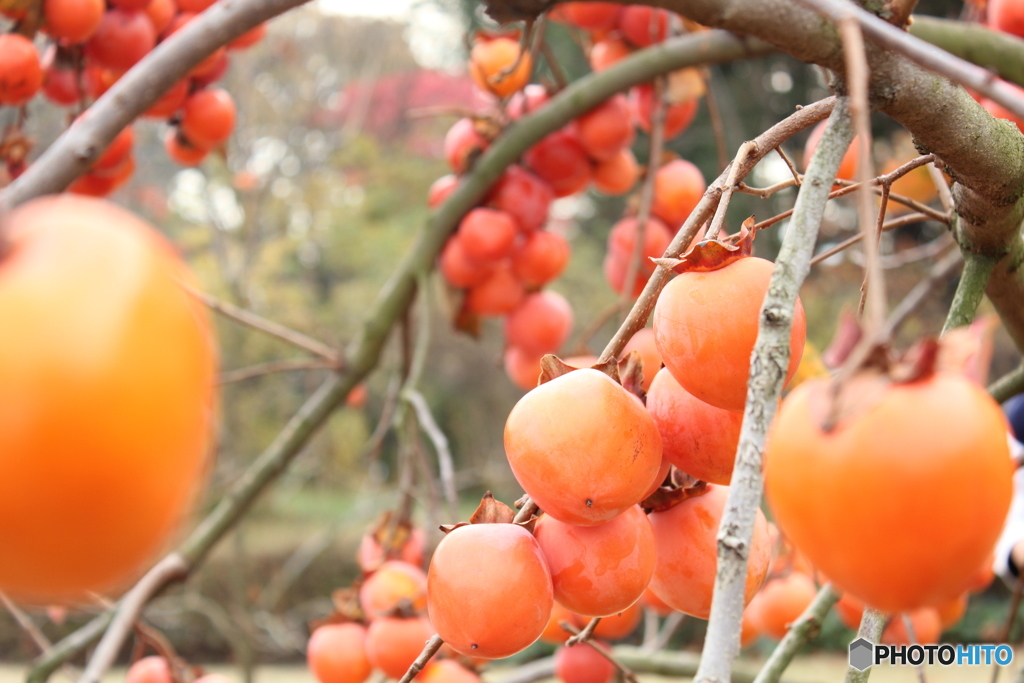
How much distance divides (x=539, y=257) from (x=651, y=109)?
28 cm

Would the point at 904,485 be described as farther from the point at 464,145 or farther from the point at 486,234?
the point at 464,145

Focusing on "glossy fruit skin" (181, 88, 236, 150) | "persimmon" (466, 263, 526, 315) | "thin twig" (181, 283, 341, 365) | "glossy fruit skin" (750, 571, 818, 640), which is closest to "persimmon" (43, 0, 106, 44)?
"glossy fruit skin" (181, 88, 236, 150)

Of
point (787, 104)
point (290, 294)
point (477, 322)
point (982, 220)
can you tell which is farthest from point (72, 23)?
point (290, 294)

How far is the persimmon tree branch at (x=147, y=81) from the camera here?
46 cm

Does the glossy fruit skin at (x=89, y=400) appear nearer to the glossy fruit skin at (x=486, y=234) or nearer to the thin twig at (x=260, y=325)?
the thin twig at (x=260, y=325)

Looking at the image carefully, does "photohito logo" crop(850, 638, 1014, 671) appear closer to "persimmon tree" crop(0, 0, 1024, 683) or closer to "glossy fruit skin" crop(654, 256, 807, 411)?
"persimmon tree" crop(0, 0, 1024, 683)

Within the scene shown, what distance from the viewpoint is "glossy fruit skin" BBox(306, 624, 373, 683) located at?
0.88 meters

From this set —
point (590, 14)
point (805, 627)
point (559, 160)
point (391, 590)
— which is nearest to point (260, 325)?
point (391, 590)

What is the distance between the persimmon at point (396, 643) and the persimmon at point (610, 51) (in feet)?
2.85

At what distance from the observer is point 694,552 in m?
0.49

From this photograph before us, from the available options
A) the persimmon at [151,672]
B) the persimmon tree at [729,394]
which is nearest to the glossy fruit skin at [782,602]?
the persimmon tree at [729,394]

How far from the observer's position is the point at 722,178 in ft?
1.35

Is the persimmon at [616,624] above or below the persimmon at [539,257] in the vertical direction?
below

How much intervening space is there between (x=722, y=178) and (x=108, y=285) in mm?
295
